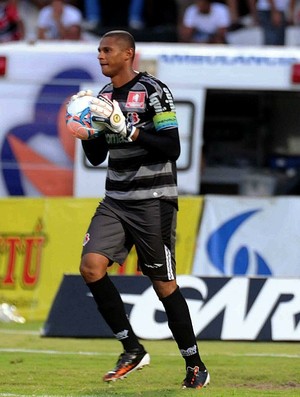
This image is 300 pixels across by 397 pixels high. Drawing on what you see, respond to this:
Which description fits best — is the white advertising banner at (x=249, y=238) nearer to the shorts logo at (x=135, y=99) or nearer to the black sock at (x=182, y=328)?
the black sock at (x=182, y=328)

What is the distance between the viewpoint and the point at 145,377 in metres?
7.90

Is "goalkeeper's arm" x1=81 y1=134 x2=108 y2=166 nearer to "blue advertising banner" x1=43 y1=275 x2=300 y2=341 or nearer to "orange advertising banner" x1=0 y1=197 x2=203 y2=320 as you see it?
"blue advertising banner" x1=43 y1=275 x2=300 y2=341

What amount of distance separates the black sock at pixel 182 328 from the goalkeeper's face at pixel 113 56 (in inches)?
55.0

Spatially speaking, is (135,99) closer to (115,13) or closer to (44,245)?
(44,245)

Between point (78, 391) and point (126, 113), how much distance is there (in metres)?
1.69

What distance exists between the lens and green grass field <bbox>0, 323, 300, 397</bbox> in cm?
720

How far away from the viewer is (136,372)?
8.16 m

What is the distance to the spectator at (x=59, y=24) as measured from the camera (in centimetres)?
1602

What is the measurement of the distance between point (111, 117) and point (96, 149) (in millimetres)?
578

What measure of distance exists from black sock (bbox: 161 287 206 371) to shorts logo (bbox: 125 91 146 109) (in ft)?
3.78

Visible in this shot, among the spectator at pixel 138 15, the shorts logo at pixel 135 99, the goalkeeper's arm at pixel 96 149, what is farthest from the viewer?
the spectator at pixel 138 15

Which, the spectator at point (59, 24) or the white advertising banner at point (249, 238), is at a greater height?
the spectator at point (59, 24)

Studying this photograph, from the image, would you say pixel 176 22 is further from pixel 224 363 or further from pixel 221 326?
pixel 224 363

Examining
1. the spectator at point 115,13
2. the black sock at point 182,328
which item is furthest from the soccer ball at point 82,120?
the spectator at point 115,13
